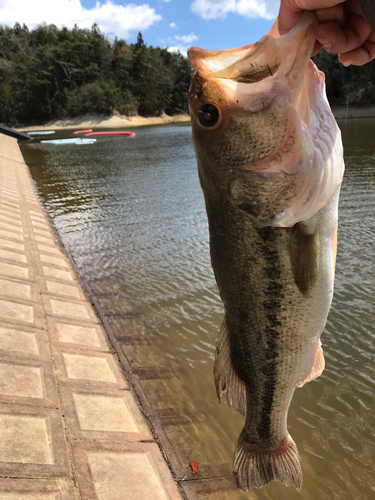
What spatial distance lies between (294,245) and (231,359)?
0.84 meters

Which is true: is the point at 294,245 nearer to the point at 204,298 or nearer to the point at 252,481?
the point at 252,481

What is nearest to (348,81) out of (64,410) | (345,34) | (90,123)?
(90,123)

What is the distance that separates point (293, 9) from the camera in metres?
1.72

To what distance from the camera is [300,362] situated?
2.25 meters


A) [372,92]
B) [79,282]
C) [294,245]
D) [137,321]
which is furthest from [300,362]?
[372,92]

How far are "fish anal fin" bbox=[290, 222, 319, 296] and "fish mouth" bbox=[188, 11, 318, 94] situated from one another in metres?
0.69

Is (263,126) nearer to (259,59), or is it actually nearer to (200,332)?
(259,59)

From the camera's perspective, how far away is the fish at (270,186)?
1.77 metres

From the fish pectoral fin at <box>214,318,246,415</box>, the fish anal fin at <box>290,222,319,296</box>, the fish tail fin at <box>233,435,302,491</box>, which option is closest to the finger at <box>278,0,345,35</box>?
the fish anal fin at <box>290,222,319,296</box>

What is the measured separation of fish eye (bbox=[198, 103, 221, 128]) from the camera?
1827mm

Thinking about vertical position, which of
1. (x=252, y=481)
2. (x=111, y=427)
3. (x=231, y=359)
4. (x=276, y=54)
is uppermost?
(x=276, y=54)

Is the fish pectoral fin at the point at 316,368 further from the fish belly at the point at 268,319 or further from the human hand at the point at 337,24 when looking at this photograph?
the human hand at the point at 337,24

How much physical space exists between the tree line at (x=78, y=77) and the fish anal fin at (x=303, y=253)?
7325 cm

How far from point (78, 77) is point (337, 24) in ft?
281
